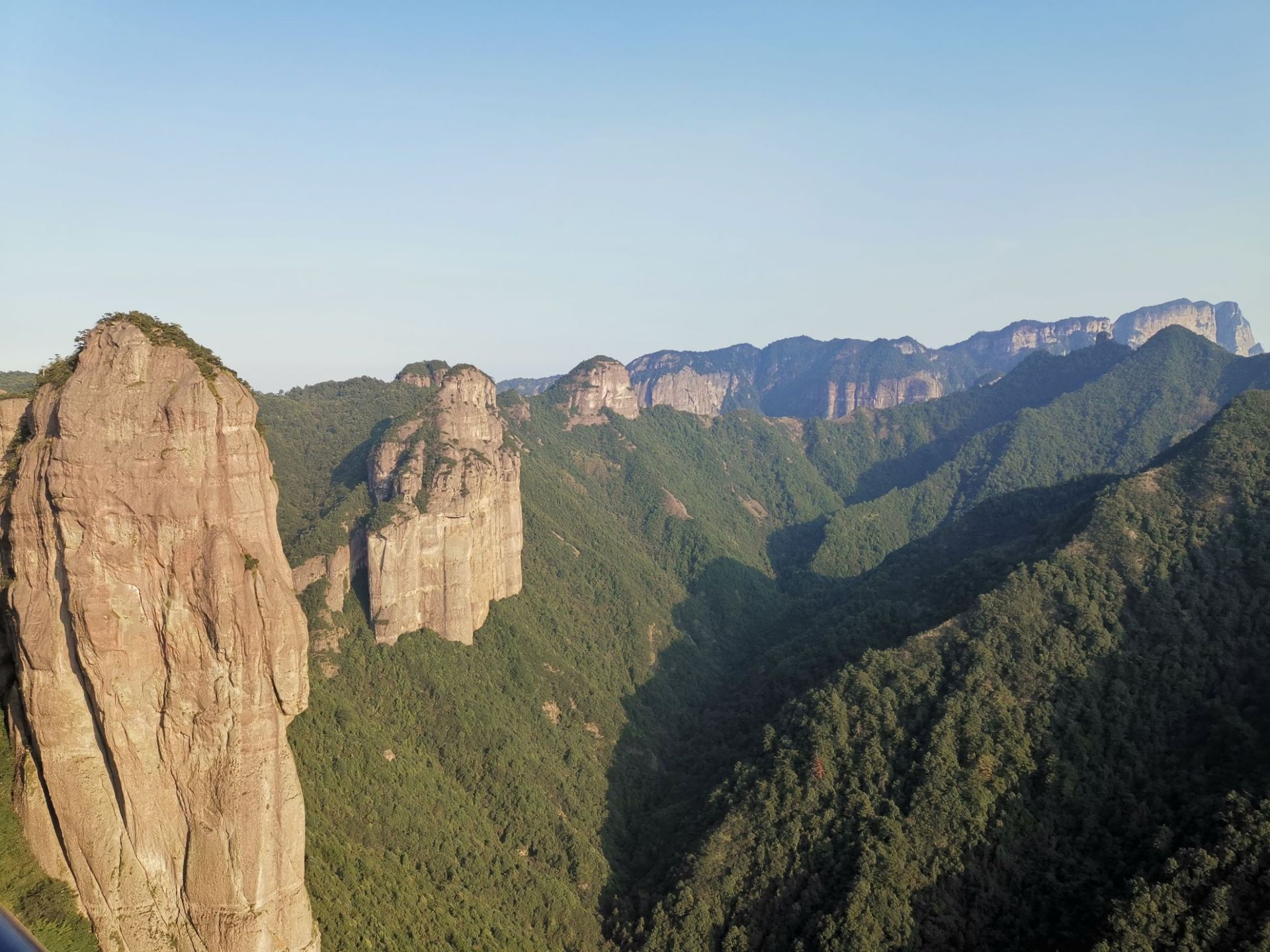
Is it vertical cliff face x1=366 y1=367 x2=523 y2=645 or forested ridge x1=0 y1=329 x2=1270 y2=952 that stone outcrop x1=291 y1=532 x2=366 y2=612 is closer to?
forested ridge x1=0 y1=329 x2=1270 y2=952

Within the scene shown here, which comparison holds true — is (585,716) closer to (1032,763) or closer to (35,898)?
(1032,763)

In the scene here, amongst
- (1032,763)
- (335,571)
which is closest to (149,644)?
(335,571)

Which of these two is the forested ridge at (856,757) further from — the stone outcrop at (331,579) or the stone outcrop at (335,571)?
the stone outcrop at (335,571)

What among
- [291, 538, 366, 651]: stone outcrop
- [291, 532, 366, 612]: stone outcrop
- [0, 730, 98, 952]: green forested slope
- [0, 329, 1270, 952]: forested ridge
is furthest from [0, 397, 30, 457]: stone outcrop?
[291, 532, 366, 612]: stone outcrop

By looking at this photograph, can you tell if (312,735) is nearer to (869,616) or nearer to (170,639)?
(170,639)

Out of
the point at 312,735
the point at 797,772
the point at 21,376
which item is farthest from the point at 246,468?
the point at 21,376

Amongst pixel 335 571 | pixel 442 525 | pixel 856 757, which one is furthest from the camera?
pixel 442 525

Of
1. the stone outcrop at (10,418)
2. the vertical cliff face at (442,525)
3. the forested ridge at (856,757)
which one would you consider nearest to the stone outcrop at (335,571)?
the forested ridge at (856,757)
